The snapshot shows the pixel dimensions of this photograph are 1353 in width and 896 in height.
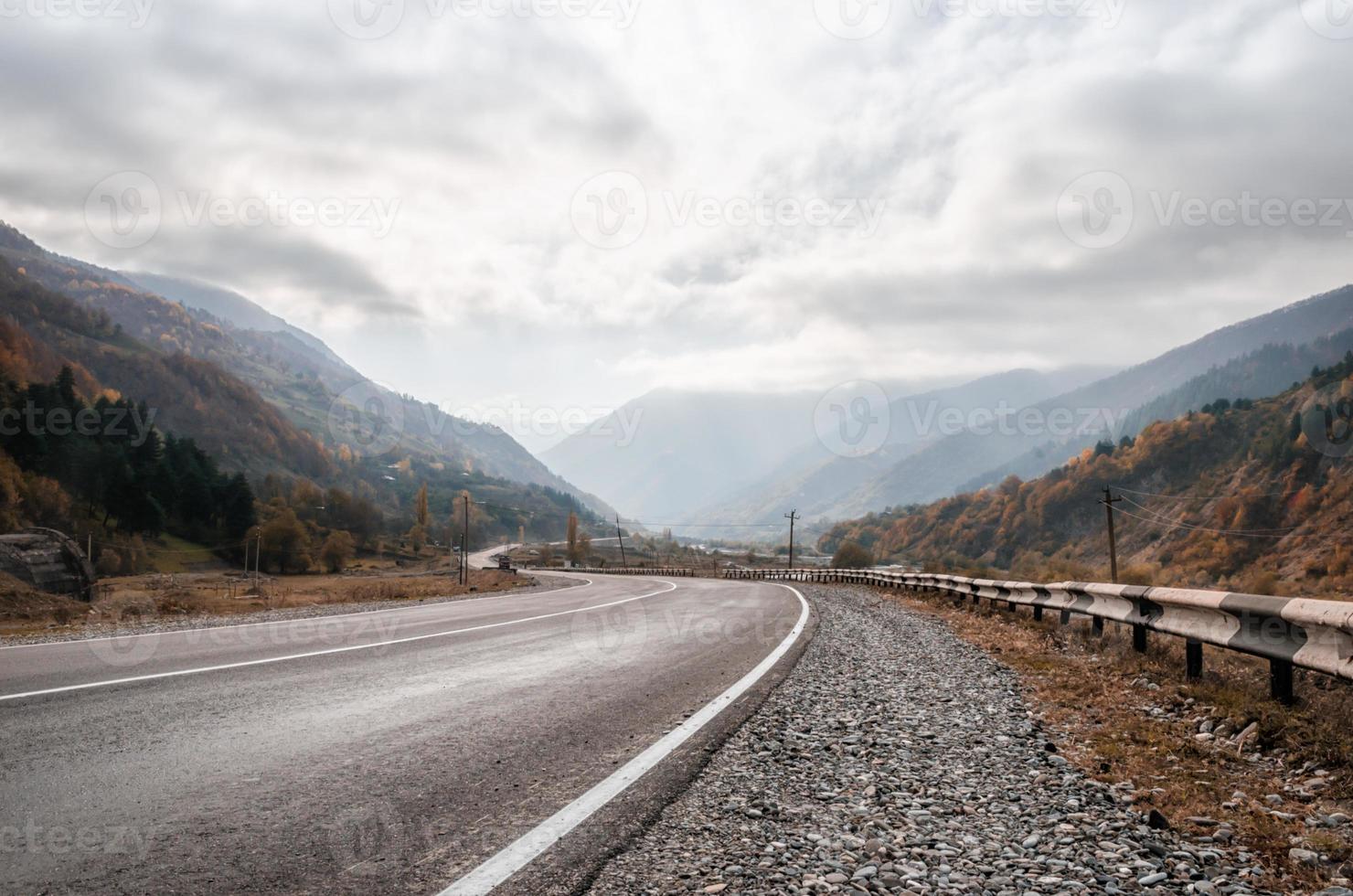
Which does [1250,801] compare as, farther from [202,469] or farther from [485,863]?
[202,469]

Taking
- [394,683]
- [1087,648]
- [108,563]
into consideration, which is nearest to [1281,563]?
[1087,648]

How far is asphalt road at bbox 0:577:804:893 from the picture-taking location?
3.00 metres

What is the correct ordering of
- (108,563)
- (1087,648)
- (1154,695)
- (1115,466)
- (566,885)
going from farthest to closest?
1. (1115,466)
2. (108,563)
3. (1087,648)
4. (1154,695)
5. (566,885)

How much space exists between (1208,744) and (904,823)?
2901 millimetres

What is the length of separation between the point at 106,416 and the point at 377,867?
132m

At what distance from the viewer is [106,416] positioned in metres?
107

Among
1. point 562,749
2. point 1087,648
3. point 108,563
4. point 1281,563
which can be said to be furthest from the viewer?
point 1281,563

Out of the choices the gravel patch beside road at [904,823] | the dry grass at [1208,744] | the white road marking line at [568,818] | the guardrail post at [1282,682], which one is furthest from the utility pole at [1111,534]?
the white road marking line at [568,818]

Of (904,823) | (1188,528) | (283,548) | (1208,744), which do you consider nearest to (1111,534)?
(1208,744)

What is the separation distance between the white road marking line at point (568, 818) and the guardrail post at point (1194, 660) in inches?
174

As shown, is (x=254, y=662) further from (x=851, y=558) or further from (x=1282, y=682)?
(x=851, y=558)

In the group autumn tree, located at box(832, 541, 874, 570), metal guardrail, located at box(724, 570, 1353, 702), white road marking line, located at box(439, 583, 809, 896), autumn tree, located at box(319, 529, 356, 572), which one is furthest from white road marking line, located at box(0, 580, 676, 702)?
autumn tree, located at box(319, 529, 356, 572)

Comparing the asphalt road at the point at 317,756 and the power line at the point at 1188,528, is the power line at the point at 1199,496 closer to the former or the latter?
the power line at the point at 1188,528

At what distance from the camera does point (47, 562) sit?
914 inches
